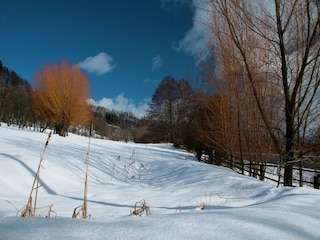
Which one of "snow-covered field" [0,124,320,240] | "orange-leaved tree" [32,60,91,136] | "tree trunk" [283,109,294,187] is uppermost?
"orange-leaved tree" [32,60,91,136]

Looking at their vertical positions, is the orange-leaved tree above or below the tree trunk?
above

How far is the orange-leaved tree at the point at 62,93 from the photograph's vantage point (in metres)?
21.4

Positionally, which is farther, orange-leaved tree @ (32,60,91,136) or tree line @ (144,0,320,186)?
orange-leaved tree @ (32,60,91,136)

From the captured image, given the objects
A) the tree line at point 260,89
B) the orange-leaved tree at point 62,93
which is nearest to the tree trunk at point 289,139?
the tree line at point 260,89

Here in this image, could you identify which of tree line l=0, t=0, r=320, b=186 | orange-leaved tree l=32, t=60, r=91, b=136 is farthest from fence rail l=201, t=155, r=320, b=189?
orange-leaved tree l=32, t=60, r=91, b=136

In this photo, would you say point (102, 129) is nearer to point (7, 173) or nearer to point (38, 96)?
point (38, 96)

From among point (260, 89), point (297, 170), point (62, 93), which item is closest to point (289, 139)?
point (260, 89)

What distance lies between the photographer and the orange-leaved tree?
21.4 meters

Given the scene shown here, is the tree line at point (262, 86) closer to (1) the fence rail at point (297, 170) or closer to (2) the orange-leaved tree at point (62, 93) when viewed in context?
(1) the fence rail at point (297, 170)

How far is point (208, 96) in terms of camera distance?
34.0 feet

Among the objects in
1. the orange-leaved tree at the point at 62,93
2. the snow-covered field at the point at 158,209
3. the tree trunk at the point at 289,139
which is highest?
the orange-leaved tree at the point at 62,93

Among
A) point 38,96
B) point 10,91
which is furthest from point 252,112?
point 10,91

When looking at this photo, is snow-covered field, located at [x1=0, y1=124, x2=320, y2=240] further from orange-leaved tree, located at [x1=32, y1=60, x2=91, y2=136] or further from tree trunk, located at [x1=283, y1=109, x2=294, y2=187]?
orange-leaved tree, located at [x1=32, y1=60, x2=91, y2=136]

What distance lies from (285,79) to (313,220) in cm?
340
